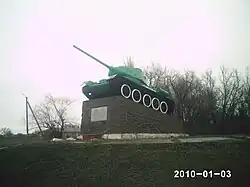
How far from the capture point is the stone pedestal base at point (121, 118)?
5.79m

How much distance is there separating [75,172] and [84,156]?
0.23 m

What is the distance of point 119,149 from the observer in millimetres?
2887

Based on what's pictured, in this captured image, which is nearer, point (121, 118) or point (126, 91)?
point (121, 118)

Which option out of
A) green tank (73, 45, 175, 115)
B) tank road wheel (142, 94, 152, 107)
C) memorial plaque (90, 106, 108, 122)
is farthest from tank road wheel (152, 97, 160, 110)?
memorial plaque (90, 106, 108, 122)

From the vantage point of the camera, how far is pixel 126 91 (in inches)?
238

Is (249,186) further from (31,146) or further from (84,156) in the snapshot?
(31,146)

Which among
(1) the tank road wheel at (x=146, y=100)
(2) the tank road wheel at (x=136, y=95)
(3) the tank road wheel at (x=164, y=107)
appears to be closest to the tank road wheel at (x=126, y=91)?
(2) the tank road wheel at (x=136, y=95)

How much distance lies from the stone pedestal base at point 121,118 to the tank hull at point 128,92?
117 mm

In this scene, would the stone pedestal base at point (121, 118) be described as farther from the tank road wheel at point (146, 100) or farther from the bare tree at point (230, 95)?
the bare tree at point (230, 95)

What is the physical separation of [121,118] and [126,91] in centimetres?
55

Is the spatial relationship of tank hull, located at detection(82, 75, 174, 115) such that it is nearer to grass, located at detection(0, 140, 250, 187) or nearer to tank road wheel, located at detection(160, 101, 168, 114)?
tank road wheel, located at detection(160, 101, 168, 114)
